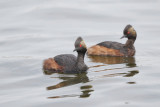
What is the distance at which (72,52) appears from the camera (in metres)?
18.6

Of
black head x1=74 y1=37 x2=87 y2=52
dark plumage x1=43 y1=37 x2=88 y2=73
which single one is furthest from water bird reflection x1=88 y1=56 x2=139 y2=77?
black head x1=74 y1=37 x2=87 y2=52

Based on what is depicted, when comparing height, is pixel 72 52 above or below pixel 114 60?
above

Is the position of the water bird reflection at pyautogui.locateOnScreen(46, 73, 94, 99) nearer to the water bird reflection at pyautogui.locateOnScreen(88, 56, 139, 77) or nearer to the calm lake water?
the calm lake water

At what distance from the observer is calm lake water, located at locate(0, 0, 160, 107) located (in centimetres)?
1323

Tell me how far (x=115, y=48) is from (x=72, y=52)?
1.68m

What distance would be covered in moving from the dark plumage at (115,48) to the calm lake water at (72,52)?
0.42m

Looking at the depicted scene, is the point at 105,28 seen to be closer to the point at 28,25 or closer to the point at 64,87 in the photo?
the point at 28,25

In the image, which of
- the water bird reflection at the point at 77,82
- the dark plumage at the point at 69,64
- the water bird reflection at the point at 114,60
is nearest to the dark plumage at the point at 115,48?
the water bird reflection at the point at 114,60

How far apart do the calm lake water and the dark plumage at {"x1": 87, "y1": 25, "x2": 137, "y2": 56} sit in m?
0.42

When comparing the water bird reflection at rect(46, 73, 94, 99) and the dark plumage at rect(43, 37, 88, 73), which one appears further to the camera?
the dark plumage at rect(43, 37, 88, 73)

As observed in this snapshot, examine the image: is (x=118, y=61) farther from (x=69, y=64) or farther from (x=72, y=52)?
(x=69, y=64)

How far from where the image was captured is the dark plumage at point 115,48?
18728mm

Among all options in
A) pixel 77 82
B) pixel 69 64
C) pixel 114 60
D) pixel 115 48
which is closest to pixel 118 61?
pixel 114 60

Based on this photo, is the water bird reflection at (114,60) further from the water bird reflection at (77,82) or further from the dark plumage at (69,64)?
the water bird reflection at (77,82)
